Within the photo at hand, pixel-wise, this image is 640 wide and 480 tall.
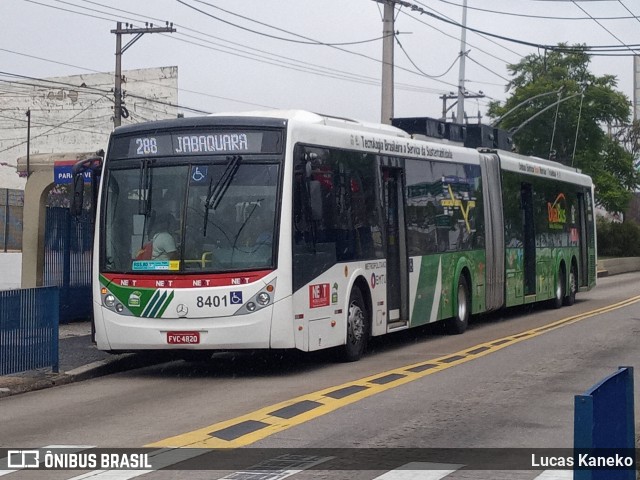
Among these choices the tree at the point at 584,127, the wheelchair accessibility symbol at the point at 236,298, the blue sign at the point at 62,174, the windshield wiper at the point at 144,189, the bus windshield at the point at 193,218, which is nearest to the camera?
the wheelchair accessibility symbol at the point at 236,298

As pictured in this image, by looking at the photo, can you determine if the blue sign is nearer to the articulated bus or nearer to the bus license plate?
the articulated bus

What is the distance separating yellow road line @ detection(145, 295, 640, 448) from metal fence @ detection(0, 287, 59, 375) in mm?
3711

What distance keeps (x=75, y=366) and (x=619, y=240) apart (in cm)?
5095

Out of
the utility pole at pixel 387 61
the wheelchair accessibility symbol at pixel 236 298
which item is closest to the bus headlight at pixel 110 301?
the wheelchair accessibility symbol at pixel 236 298

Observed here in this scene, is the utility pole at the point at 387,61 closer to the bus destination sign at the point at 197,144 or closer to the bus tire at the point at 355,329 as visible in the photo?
the bus tire at the point at 355,329

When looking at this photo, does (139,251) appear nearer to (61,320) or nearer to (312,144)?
(312,144)

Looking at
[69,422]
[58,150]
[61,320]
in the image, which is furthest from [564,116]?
[69,422]

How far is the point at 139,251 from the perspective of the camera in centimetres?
1405

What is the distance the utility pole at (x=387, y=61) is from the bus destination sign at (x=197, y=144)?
1227cm

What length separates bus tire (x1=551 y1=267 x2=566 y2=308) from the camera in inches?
1040

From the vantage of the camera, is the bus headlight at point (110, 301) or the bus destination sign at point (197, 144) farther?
the bus headlight at point (110, 301)

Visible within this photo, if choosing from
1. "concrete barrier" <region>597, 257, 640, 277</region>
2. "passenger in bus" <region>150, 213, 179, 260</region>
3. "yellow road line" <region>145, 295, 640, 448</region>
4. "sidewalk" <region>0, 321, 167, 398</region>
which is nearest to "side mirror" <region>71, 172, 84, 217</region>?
"passenger in bus" <region>150, 213, 179, 260</region>

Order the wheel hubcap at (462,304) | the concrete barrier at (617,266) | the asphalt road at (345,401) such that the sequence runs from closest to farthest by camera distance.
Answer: the asphalt road at (345,401)
the wheel hubcap at (462,304)
the concrete barrier at (617,266)

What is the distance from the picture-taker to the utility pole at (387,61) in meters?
26.5
